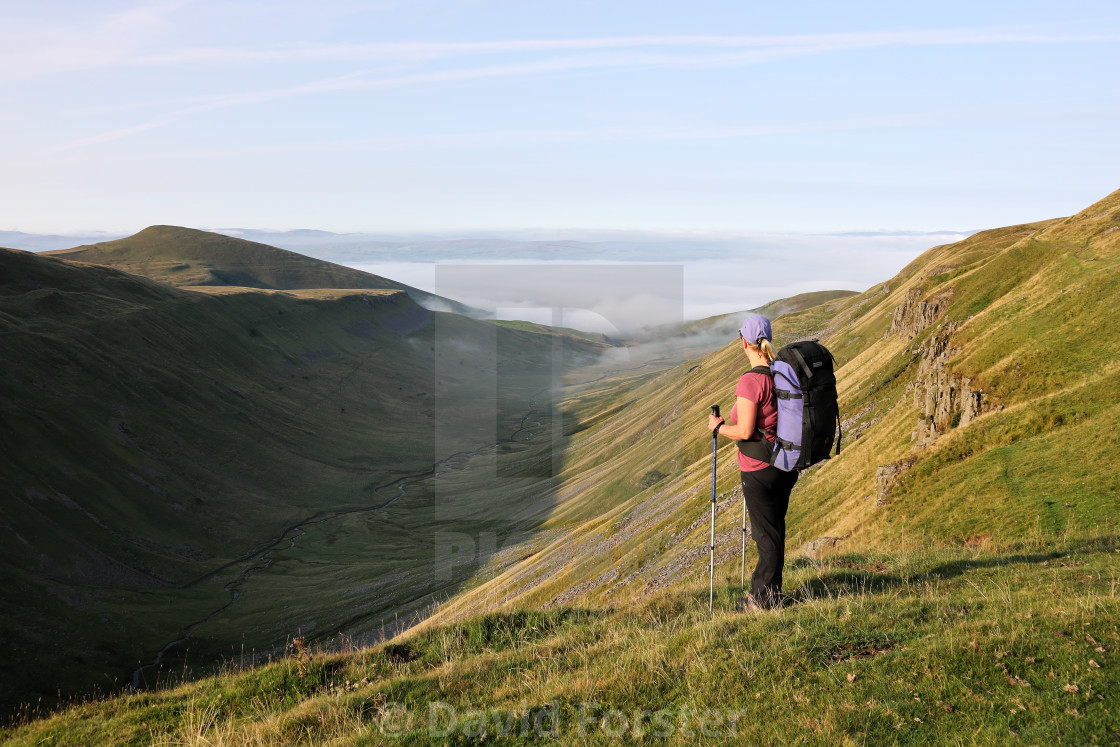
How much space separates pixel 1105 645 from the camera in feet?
29.6

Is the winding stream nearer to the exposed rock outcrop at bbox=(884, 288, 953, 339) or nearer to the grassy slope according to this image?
the grassy slope

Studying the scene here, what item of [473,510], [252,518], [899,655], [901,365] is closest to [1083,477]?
[899,655]

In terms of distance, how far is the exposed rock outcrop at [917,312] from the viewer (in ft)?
204

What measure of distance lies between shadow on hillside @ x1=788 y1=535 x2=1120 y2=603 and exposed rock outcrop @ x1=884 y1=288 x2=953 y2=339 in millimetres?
49827

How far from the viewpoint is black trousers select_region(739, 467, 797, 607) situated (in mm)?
12281

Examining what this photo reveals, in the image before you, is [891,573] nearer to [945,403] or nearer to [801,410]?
[801,410]

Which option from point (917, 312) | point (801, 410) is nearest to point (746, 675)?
point (801, 410)

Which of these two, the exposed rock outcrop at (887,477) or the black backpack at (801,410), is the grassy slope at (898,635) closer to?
the exposed rock outcrop at (887,477)

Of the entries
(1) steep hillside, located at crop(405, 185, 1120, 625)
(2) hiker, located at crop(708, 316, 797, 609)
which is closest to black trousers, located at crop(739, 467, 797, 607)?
(2) hiker, located at crop(708, 316, 797, 609)

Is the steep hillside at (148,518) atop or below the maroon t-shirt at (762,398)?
below

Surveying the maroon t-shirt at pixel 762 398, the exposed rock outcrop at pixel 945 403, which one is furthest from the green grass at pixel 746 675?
the exposed rock outcrop at pixel 945 403

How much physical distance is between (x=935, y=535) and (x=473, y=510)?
5228 inches

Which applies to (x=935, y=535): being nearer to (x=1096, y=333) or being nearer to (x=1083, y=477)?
(x=1083, y=477)

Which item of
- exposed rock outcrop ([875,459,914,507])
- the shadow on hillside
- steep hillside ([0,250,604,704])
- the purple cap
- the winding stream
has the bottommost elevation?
the winding stream
